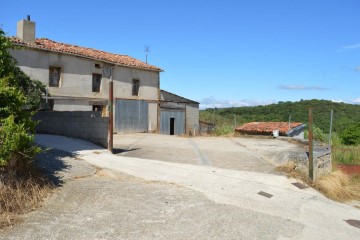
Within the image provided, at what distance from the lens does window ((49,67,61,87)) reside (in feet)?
64.0

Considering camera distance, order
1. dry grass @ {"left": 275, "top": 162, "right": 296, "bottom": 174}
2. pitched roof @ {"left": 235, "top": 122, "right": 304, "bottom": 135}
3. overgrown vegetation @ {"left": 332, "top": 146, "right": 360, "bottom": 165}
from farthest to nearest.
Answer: pitched roof @ {"left": 235, "top": 122, "right": 304, "bottom": 135}, overgrown vegetation @ {"left": 332, "top": 146, "right": 360, "bottom": 165}, dry grass @ {"left": 275, "top": 162, "right": 296, "bottom": 174}

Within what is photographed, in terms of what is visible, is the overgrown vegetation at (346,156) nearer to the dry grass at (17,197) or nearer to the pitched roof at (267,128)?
the pitched roof at (267,128)

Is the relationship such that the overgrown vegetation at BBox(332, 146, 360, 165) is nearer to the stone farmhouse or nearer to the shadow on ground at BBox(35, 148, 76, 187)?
the shadow on ground at BBox(35, 148, 76, 187)

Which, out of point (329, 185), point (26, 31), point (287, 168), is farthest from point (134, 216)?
point (26, 31)

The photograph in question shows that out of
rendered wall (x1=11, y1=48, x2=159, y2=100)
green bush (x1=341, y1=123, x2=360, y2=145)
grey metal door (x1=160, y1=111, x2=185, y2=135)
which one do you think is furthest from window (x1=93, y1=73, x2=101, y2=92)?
green bush (x1=341, y1=123, x2=360, y2=145)

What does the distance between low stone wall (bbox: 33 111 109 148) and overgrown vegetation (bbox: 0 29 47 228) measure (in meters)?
4.86

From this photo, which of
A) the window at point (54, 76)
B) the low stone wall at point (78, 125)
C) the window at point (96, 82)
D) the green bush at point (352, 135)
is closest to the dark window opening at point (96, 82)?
the window at point (96, 82)

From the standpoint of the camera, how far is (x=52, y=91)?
1936 centimetres

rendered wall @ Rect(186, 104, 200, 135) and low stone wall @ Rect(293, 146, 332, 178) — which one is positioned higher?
rendered wall @ Rect(186, 104, 200, 135)

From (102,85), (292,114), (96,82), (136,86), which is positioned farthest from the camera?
(292,114)

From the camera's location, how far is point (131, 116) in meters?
23.2

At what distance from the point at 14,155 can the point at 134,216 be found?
2.40 meters

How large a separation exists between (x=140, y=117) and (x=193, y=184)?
16.2 metres

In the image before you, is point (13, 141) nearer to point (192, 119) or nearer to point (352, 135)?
point (192, 119)
